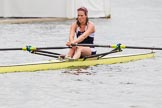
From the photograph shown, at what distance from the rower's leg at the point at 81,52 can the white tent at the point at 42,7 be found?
13.6 meters

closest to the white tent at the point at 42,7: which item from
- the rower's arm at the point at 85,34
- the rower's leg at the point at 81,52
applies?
the rower's arm at the point at 85,34

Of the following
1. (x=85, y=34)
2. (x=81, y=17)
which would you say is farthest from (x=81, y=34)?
(x=81, y=17)

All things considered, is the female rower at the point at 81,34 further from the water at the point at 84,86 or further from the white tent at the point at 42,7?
the white tent at the point at 42,7

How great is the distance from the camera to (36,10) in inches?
1164

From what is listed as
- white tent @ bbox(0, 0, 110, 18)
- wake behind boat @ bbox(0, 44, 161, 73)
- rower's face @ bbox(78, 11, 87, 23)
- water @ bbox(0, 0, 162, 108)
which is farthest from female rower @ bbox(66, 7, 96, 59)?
white tent @ bbox(0, 0, 110, 18)

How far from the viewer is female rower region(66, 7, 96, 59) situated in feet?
49.3

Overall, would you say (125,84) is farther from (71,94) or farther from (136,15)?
(136,15)

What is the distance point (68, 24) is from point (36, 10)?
201cm

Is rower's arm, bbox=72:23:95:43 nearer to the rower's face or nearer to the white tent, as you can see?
the rower's face

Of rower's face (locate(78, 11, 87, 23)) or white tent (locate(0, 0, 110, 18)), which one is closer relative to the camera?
rower's face (locate(78, 11, 87, 23))

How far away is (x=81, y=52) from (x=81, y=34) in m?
0.61

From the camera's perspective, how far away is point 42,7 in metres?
29.4

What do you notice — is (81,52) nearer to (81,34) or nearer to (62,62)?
(81,34)

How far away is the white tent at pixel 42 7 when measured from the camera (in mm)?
28969
